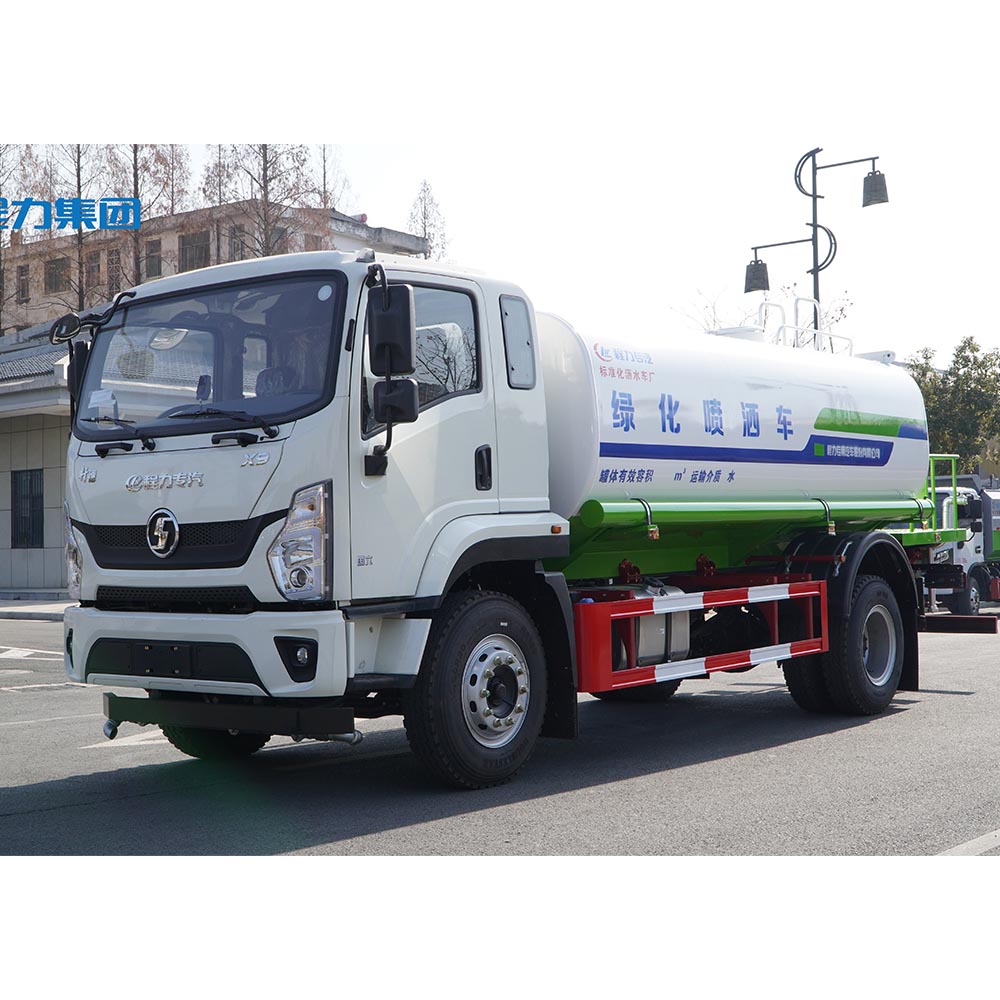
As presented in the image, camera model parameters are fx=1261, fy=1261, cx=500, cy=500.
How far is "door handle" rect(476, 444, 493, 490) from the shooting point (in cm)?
707

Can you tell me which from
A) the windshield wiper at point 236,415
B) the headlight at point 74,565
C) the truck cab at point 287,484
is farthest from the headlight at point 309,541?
the headlight at point 74,565

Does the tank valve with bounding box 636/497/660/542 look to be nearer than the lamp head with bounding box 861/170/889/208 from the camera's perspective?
Yes

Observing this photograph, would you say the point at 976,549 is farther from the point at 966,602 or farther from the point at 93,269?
the point at 93,269

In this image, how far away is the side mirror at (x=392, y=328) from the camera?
246 inches

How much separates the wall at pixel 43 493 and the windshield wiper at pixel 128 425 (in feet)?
77.6

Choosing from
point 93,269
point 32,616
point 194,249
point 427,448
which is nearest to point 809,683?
point 427,448

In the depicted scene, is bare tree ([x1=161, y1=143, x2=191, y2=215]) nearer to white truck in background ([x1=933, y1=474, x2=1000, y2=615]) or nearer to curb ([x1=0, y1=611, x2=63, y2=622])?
curb ([x1=0, y1=611, x2=63, y2=622])

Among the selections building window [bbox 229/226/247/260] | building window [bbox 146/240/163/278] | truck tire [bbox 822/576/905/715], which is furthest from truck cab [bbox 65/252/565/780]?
building window [bbox 146/240/163/278]

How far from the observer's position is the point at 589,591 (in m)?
8.13

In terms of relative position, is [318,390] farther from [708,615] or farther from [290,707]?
[708,615]

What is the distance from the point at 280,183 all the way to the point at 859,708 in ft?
87.2

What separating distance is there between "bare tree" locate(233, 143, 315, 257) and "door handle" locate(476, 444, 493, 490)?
26754 millimetres

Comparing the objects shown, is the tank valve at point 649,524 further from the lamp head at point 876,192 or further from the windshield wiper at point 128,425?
the lamp head at point 876,192

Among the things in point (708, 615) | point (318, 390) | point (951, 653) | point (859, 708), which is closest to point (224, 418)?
point (318, 390)
